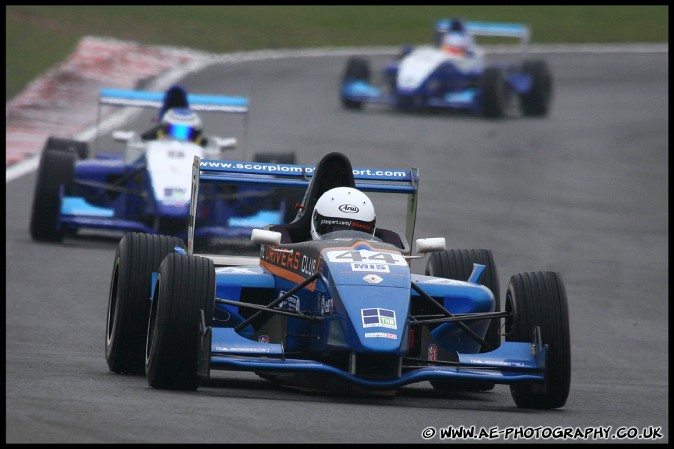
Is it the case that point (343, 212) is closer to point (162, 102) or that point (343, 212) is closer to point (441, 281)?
point (441, 281)

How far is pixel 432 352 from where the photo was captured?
1016 cm

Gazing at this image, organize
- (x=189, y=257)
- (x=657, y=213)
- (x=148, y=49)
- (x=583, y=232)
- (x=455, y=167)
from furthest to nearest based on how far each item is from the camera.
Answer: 1. (x=148, y=49)
2. (x=455, y=167)
3. (x=657, y=213)
4. (x=583, y=232)
5. (x=189, y=257)

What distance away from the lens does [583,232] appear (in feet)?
69.2

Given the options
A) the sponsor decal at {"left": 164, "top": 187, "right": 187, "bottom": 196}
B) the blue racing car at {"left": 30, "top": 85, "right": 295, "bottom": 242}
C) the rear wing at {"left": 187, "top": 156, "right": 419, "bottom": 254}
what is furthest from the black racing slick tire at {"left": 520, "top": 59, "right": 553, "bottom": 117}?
the rear wing at {"left": 187, "top": 156, "right": 419, "bottom": 254}

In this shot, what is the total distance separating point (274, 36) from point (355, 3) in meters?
9.45

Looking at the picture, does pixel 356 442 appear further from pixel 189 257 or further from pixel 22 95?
pixel 22 95

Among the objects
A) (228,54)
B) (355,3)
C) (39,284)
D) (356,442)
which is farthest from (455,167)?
(355,3)

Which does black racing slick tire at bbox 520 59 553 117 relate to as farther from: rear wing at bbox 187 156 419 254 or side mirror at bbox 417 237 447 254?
side mirror at bbox 417 237 447 254

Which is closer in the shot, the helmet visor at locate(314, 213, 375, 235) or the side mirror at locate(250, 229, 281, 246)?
the side mirror at locate(250, 229, 281, 246)

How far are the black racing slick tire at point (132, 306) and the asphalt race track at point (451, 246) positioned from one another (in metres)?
0.22

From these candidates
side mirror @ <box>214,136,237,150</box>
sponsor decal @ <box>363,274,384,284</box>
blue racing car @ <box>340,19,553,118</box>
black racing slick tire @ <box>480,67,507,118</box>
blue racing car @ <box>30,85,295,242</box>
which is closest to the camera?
sponsor decal @ <box>363,274,384,284</box>

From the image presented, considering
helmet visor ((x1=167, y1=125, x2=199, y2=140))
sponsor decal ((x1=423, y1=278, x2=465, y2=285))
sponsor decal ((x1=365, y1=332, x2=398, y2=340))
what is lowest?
sponsor decal ((x1=365, y1=332, x2=398, y2=340))

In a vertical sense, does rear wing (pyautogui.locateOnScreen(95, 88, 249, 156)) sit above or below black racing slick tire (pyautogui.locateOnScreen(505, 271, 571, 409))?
above

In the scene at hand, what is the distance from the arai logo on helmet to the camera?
10.4 meters
